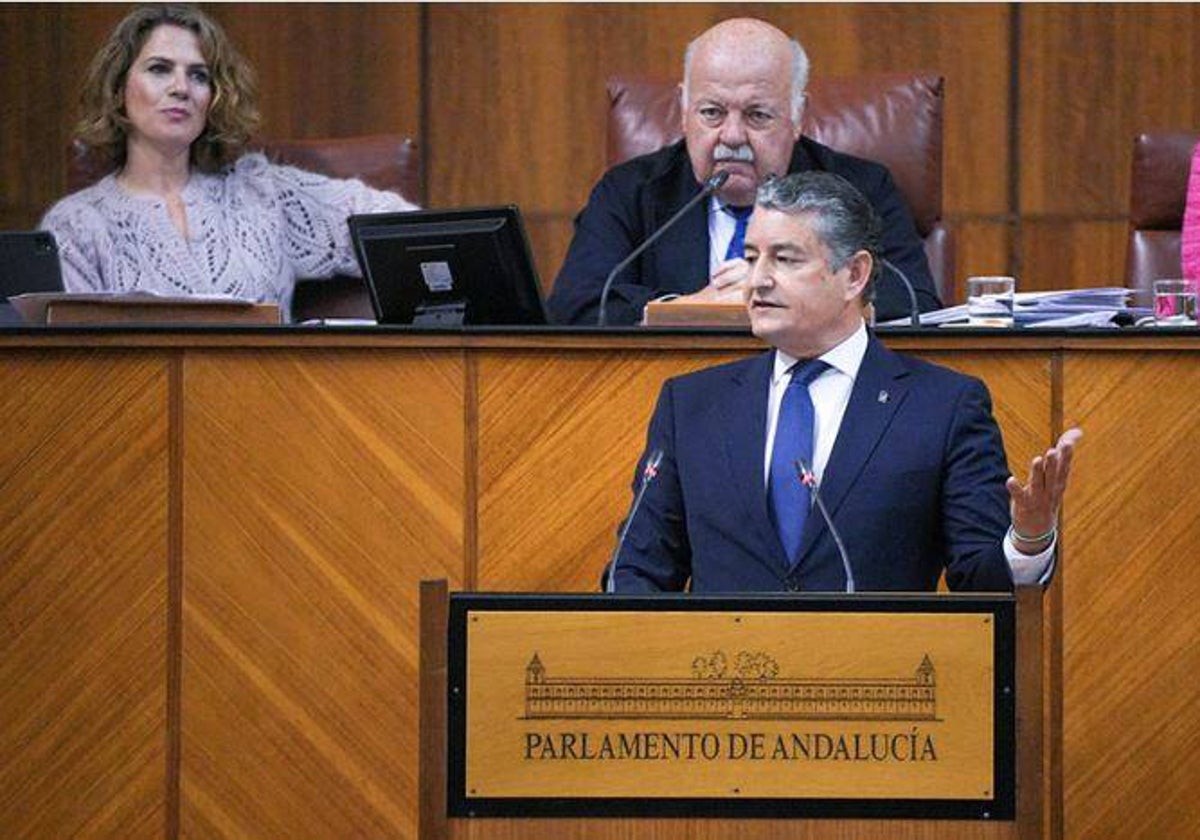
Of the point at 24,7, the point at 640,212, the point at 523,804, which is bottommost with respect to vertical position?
the point at 523,804

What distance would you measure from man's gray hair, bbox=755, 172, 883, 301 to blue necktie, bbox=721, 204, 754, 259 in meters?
1.08

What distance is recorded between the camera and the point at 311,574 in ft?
11.0

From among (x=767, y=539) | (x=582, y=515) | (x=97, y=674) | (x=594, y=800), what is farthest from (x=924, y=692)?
(x=97, y=674)

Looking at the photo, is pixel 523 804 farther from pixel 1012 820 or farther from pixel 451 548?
→ pixel 451 548

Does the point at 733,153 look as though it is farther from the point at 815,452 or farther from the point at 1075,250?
the point at 1075,250

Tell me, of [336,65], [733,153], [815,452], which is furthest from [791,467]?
[336,65]

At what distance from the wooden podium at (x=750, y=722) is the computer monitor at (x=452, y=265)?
1.34m

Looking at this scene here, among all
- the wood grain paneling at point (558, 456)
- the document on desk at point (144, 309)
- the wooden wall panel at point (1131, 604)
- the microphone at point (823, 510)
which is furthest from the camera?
the document on desk at point (144, 309)

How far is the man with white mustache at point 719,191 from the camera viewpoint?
13.4 feet

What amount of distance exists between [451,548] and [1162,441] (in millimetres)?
A: 1032

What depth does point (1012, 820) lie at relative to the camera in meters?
2.25

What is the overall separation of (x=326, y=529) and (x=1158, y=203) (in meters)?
1.91

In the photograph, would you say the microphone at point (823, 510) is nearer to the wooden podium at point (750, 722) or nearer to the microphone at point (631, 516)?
the microphone at point (631, 516)

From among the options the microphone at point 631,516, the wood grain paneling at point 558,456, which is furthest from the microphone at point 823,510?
the wood grain paneling at point 558,456
